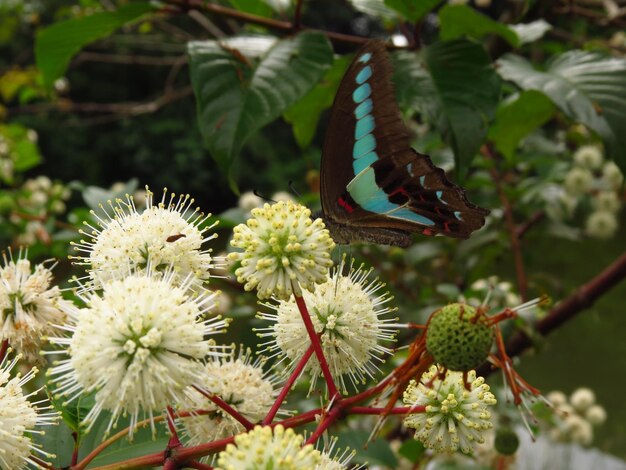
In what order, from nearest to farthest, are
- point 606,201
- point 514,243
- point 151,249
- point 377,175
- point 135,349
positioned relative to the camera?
1. point 135,349
2. point 151,249
3. point 377,175
4. point 514,243
5. point 606,201

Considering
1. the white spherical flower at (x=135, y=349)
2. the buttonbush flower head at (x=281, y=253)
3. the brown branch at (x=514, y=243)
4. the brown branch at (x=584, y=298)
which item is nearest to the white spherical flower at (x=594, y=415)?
the brown branch at (x=514, y=243)

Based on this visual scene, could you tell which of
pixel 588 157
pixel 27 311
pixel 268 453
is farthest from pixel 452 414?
pixel 588 157

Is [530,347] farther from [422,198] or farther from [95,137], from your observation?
[95,137]

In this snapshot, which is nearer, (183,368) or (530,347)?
(183,368)

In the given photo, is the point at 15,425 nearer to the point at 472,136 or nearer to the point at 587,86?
the point at 472,136

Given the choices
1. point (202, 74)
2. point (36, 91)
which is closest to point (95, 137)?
point (36, 91)
